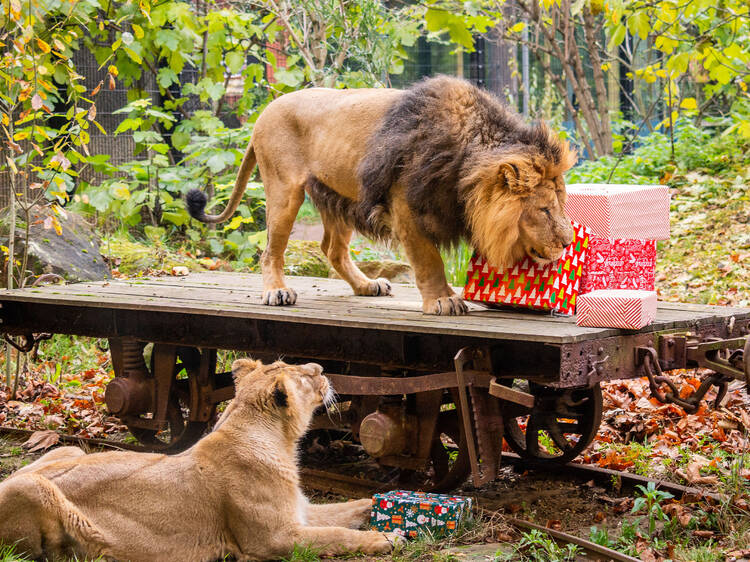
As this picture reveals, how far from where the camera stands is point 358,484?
5133 mm

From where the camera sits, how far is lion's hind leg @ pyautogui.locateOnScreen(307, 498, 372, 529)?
14.4 feet

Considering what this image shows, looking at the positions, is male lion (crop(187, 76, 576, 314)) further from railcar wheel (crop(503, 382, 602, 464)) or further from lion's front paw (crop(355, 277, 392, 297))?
railcar wheel (crop(503, 382, 602, 464))

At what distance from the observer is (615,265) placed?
4.68 metres

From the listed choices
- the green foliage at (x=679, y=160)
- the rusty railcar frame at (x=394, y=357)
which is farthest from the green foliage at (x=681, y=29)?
the rusty railcar frame at (x=394, y=357)

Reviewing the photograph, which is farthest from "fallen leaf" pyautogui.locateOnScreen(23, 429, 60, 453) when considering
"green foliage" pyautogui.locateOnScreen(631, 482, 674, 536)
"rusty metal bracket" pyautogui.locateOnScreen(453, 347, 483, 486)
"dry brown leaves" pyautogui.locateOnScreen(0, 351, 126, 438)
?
"green foliage" pyautogui.locateOnScreen(631, 482, 674, 536)

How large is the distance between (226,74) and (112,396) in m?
6.35

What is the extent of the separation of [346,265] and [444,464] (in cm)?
172

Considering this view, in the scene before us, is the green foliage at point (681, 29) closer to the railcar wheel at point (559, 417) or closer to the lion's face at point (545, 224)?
the lion's face at point (545, 224)

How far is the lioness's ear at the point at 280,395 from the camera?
418 centimetres

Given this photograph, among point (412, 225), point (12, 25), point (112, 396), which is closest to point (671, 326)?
point (412, 225)

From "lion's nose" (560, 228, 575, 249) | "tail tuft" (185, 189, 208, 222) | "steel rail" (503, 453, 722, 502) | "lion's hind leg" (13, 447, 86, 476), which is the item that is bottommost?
"steel rail" (503, 453, 722, 502)

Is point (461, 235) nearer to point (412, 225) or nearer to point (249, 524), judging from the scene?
point (412, 225)

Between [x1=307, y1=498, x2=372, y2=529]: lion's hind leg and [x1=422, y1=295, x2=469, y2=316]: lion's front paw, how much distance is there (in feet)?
3.46

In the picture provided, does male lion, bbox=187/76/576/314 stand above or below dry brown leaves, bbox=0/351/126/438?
above
